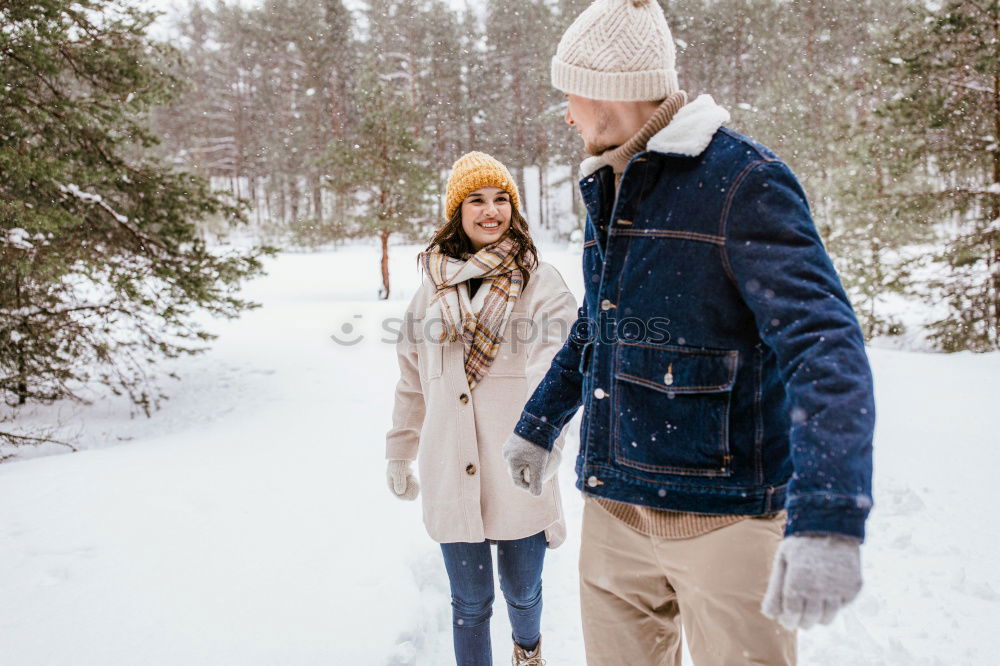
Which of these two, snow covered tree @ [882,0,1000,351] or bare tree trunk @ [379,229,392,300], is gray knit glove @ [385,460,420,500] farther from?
bare tree trunk @ [379,229,392,300]

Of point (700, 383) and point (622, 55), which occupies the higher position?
point (622, 55)

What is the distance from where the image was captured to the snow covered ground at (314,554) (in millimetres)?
3027

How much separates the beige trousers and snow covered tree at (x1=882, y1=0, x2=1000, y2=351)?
10381mm

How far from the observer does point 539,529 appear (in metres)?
2.53

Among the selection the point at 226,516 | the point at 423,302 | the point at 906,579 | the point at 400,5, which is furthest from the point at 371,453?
the point at 400,5

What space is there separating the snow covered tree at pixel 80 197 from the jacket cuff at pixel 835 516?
6787mm

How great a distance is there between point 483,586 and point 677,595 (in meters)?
1.24

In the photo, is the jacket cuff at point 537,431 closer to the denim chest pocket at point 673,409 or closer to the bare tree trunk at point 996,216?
the denim chest pocket at point 673,409

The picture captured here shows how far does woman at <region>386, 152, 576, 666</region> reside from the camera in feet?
8.16

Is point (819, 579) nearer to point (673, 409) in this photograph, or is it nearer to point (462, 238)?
point (673, 409)

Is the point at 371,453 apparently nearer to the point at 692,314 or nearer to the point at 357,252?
the point at 692,314

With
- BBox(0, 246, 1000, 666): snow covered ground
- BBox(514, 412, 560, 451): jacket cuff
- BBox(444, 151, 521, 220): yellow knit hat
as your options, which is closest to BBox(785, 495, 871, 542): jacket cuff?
BBox(514, 412, 560, 451): jacket cuff

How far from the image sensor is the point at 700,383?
136 centimetres

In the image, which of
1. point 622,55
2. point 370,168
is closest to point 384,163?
point 370,168
